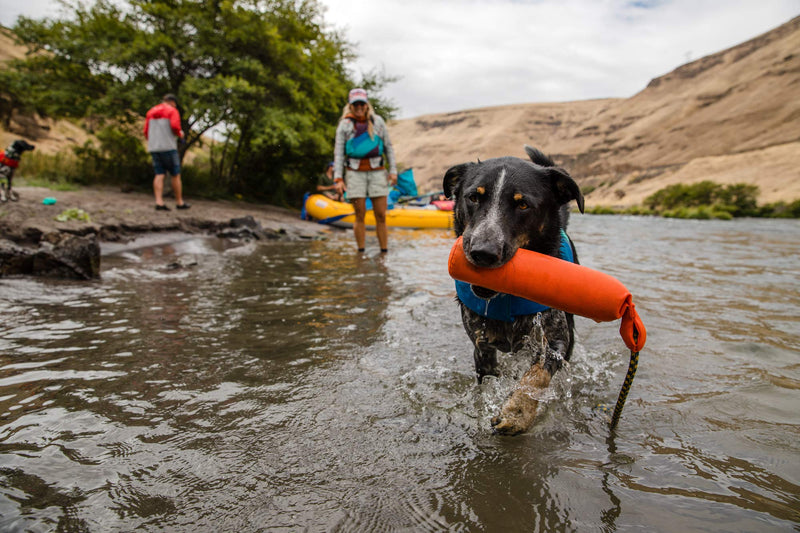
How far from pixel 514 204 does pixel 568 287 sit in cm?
67

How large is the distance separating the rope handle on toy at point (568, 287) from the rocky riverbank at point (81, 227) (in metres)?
4.68

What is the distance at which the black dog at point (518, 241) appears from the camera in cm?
239

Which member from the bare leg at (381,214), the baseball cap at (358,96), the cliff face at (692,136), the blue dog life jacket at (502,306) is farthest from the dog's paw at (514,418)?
the cliff face at (692,136)

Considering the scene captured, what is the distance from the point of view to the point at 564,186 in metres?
2.66

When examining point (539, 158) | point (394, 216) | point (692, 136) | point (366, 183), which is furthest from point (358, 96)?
point (692, 136)

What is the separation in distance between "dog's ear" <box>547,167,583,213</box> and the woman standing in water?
15.2ft

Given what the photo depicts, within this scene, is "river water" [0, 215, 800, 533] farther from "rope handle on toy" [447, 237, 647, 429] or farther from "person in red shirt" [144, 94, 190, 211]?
"person in red shirt" [144, 94, 190, 211]

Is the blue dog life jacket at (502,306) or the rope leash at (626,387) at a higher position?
the blue dog life jacket at (502,306)

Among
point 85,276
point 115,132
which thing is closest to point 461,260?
point 85,276

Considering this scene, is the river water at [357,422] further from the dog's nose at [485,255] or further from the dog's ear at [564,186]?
the dog's ear at [564,186]

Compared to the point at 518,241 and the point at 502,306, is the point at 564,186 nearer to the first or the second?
the point at 518,241

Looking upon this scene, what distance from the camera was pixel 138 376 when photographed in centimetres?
251

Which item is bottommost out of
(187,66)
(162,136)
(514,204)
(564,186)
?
(514,204)

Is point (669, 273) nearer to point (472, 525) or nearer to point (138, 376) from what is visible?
point (472, 525)
